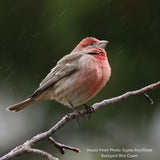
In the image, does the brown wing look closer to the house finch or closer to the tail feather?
the house finch

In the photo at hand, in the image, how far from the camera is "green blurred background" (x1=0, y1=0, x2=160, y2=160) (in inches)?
190

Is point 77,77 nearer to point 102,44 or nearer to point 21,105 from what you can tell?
point 102,44

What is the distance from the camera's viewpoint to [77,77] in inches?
189

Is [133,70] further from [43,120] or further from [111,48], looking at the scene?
[43,120]

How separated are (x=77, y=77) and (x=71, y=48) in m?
0.72

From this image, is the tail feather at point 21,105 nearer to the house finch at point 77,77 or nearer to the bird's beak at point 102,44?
the house finch at point 77,77

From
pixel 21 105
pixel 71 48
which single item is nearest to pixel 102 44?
pixel 71 48

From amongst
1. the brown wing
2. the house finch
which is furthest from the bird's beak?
the brown wing

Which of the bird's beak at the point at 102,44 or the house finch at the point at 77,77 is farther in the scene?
the bird's beak at the point at 102,44

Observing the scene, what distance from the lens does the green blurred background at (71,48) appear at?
4.84m

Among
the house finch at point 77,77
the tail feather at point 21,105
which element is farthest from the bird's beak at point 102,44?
the tail feather at point 21,105

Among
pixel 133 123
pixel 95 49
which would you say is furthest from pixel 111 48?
pixel 133 123

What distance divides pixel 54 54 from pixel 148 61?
1.28 meters

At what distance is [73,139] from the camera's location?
5098mm
